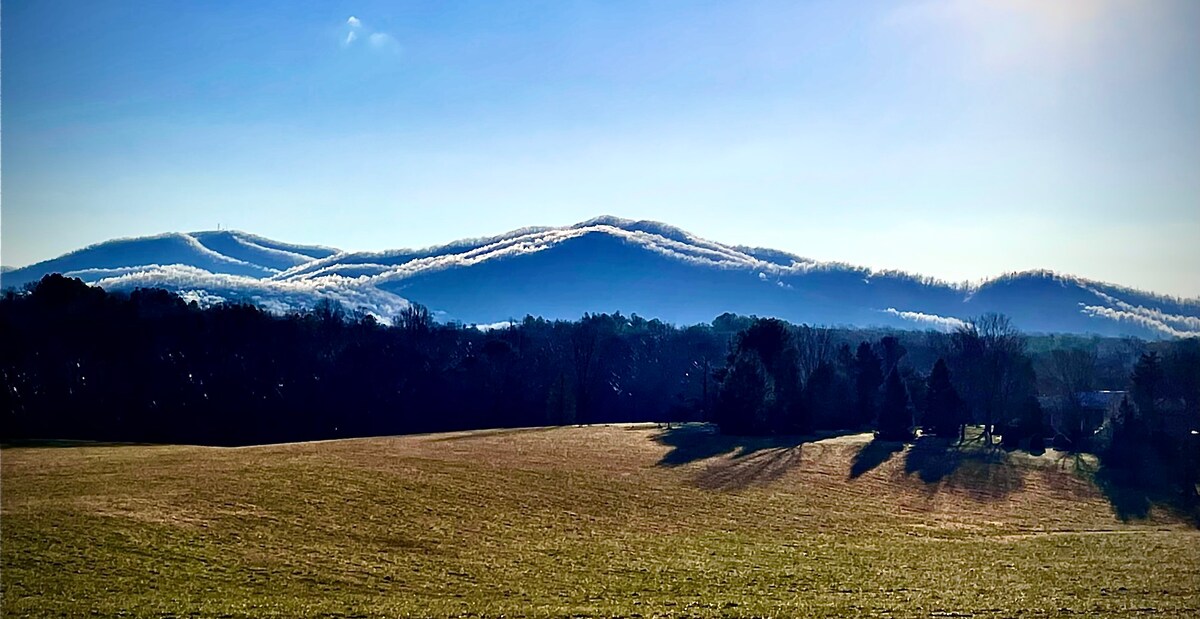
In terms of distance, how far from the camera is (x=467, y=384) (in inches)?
4557

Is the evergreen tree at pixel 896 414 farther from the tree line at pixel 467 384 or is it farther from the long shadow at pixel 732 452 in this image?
the long shadow at pixel 732 452

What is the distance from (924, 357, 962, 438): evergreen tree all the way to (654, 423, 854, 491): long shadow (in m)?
9.69

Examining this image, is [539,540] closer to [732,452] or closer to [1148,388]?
[732,452]

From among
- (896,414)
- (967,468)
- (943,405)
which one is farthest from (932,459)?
(943,405)

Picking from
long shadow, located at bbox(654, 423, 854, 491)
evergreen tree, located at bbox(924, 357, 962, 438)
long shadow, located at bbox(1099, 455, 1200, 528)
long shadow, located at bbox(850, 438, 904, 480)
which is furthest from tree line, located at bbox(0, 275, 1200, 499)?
long shadow, located at bbox(850, 438, 904, 480)

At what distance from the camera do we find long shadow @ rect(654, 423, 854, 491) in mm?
62000

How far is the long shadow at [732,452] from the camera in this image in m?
62.0

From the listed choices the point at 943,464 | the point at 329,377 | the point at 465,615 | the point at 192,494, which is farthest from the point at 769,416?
the point at 465,615

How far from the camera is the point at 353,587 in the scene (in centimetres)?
2875

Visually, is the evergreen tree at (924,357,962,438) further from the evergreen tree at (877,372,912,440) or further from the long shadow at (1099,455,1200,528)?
the long shadow at (1099,455,1200,528)

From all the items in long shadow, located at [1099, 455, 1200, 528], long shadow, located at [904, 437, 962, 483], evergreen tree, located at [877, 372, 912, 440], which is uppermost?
evergreen tree, located at [877, 372, 912, 440]

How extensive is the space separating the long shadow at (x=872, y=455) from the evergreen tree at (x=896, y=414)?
192 centimetres

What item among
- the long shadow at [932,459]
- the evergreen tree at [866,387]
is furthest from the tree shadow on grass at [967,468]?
the evergreen tree at [866,387]

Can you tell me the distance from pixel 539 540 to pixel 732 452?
1611 inches
